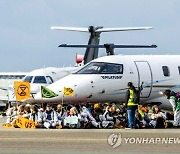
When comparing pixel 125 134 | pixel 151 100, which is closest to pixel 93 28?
pixel 151 100

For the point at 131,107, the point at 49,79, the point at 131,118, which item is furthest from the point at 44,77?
the point at 131,118

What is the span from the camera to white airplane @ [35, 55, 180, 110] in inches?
1069

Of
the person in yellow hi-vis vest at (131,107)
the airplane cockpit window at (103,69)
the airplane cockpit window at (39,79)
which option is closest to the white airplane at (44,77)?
the airplane cockpit window at (39,79)

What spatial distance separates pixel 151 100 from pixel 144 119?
12.5ft

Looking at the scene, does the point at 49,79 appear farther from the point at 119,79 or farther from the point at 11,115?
the point at 11,115

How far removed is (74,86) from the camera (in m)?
27.0

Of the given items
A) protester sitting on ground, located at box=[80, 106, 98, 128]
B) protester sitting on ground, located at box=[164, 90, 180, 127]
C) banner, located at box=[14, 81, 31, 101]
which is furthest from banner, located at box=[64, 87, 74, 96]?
protester sitting on ground, located at box=[164, 90, 180, 127]

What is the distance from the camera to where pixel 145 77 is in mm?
28344

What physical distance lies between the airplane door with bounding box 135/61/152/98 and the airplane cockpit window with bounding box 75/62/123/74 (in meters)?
0.87

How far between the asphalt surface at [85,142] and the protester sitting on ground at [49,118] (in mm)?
3588

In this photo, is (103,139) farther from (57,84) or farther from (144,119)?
(57,84)

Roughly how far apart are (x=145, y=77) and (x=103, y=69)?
1.91 m

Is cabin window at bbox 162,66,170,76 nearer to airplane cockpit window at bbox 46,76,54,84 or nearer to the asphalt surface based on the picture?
the asphalt surface

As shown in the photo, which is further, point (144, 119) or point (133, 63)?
point (133, 63)
